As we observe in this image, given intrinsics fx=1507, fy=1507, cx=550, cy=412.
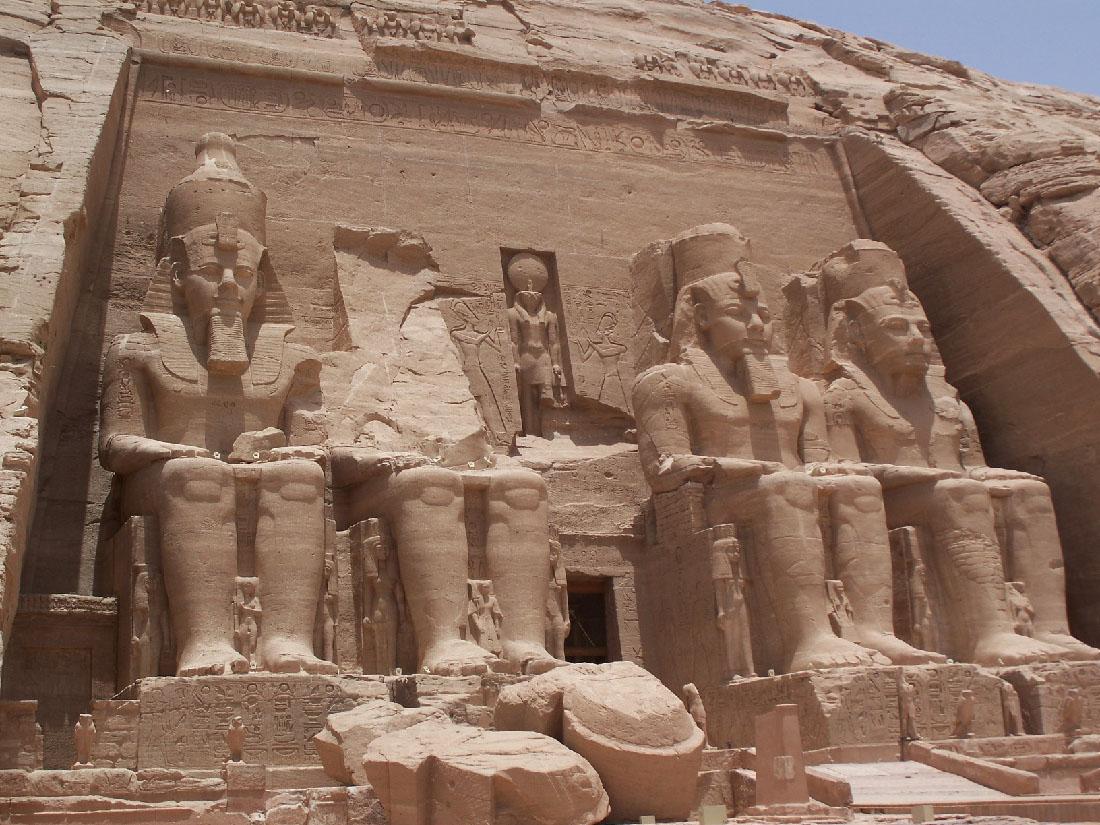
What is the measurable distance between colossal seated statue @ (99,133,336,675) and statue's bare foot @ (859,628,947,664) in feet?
9.57

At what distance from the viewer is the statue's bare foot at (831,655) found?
24.8 feet

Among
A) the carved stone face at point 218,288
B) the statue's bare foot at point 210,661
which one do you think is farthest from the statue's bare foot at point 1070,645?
the carved stone face at point 218,288

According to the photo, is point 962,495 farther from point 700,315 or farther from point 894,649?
point 700,315

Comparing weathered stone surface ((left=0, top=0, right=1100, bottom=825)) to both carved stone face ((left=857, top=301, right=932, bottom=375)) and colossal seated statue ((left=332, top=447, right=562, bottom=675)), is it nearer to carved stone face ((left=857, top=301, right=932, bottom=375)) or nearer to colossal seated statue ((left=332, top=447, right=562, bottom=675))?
colossal seated statue ((left=332, top=447, right=562, bottom=675))

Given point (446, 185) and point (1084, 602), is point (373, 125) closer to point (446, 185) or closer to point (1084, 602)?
point (446, 185)

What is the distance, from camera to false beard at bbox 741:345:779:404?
8.66 meters

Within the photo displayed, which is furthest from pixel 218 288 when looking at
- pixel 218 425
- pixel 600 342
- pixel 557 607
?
pixel 600 342

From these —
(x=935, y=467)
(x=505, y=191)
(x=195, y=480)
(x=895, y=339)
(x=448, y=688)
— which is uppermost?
(x=505, y=191)

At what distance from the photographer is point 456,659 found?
7066 mm

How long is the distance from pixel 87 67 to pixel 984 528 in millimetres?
5922

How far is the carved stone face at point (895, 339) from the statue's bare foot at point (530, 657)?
3012 mm

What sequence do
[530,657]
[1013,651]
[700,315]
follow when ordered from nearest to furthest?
[530,657] → [1013,651] → [700,315]

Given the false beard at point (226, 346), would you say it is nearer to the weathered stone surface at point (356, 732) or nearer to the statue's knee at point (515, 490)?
the statue's knee at point (515, 490)

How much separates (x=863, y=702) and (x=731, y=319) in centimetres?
246
